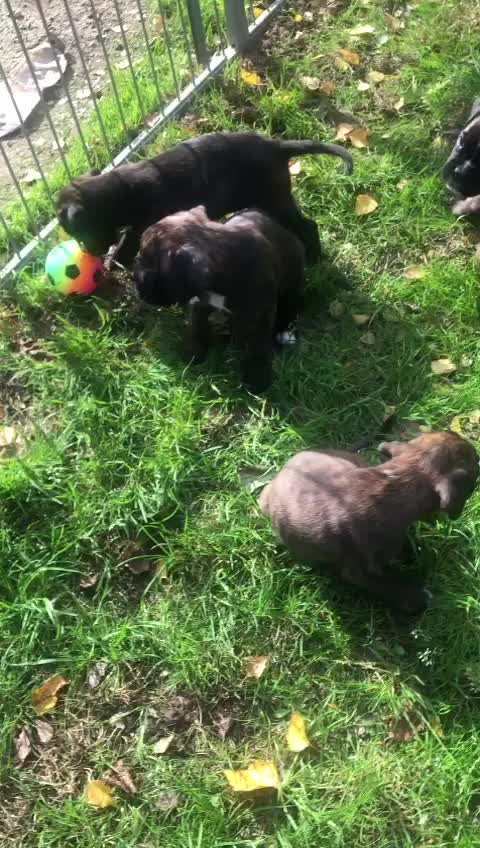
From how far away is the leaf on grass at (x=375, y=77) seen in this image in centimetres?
554

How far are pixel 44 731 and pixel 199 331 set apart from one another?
2.03 metres

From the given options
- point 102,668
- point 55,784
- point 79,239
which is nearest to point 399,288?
point 79,239

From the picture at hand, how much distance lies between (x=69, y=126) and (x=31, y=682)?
12.1ft

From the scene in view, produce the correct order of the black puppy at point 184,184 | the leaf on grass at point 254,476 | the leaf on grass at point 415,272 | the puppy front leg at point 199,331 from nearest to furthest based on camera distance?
the leaf on grass at point 254,476 < the puppy front leg at point 199,331 < the black puppy at point 184,184 < the leaf on grass at point 415,272

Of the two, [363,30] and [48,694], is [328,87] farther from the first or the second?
[48,694]

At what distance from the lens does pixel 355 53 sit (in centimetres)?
569

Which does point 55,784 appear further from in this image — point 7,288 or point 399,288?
point 399,288

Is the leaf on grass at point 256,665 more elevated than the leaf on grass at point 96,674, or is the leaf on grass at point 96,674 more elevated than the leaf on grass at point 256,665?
the leaf on grass at point 96,674

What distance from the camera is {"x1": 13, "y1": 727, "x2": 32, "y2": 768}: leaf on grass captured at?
11.2 ft

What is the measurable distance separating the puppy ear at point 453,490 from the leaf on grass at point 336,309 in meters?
1.48

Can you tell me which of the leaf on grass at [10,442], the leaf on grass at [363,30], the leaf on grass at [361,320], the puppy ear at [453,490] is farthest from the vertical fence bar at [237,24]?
the puppy ear at [453,490]

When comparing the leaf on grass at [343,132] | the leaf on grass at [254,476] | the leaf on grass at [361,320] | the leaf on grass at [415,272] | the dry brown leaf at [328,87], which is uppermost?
the dry brown leaf at [328,87]

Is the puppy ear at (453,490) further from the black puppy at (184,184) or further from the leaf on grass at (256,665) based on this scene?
the black puppy at (184,184)

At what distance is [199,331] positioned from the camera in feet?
14.0
